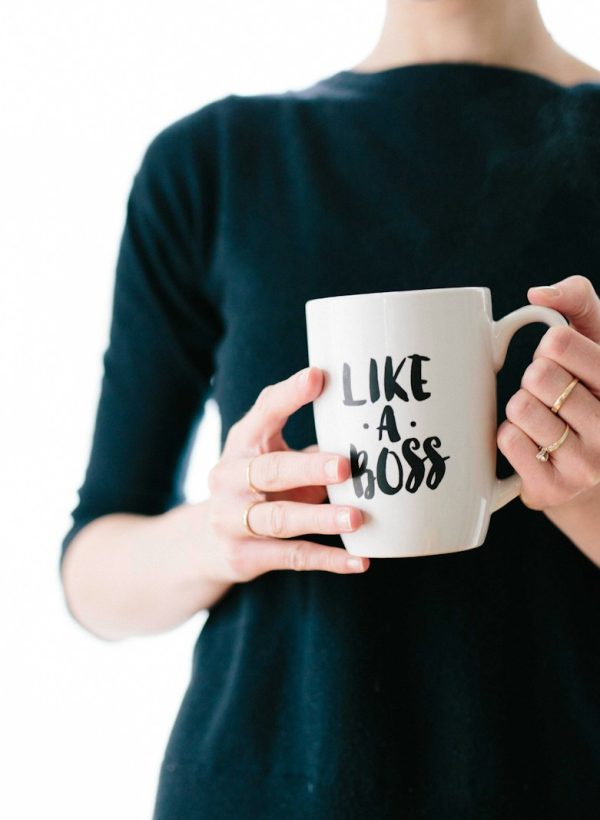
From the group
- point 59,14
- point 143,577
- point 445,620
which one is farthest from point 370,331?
point 59,14

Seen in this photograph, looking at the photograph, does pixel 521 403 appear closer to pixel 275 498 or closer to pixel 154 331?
pixel 275 498

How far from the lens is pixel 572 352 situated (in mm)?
580

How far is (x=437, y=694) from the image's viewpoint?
76cm

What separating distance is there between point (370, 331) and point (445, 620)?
30cm

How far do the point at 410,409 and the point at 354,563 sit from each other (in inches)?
5.2

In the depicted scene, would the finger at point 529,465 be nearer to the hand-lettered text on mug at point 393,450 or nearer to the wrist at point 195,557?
the hand-lettered text on mug at point 393,450

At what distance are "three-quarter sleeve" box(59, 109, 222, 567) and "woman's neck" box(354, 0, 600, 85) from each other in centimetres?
23

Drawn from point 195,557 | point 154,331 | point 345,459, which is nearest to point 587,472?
point 345,459

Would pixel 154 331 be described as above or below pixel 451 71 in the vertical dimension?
below

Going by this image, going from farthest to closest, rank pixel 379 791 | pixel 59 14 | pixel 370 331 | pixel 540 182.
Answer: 1. pixel 59 14
2. pixel 540 182
3. pixel 379 791
4. pixel 370 331

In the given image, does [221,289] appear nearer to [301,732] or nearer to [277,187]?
[277,187]

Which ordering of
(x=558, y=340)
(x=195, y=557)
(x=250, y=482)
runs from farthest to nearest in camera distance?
(x=195, y=557), (x=250, y=482), (x=558, y=340)

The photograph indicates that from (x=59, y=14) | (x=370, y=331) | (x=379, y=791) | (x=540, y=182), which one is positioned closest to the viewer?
(x=370, y=331)

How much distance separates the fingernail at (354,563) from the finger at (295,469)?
2.5 inches
